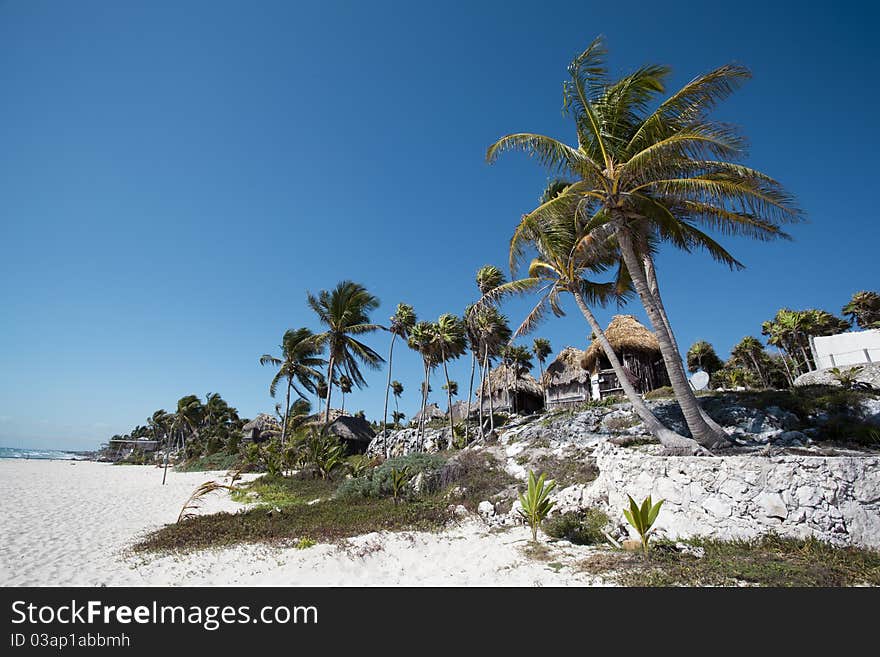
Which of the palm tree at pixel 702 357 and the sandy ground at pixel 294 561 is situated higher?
the palm tree at pixel 702 357

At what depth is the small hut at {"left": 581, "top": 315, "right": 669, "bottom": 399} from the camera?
902 inches

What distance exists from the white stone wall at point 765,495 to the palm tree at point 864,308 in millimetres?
38614

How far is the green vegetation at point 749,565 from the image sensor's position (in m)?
4.36

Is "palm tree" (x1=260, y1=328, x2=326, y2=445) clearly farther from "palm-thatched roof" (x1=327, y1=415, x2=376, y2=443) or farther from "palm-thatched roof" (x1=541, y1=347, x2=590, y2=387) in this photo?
"palm-thatched roof" (x1=541, y1=347, x2=590, y2=387)

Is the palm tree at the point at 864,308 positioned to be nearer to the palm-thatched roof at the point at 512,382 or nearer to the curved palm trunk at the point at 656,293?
the palm-thatched roof at the point at 512,382

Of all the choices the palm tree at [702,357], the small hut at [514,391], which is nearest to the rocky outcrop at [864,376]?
the small hut at [514,391]

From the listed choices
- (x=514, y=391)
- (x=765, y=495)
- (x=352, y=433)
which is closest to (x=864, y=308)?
(x=514, y=391)

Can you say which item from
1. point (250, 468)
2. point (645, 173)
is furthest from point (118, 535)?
point (250, 468)

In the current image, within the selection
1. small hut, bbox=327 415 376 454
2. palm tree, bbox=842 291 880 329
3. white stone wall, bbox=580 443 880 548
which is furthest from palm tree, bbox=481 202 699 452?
palm tree, bbox=842 291 880 329

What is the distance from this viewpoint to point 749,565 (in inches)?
190

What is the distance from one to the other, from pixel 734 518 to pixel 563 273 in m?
7.02

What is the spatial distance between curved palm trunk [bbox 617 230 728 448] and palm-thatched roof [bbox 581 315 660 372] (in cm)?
1462

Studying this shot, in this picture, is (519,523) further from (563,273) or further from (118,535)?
(118,535)

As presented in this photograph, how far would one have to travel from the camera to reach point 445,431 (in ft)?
96.4
